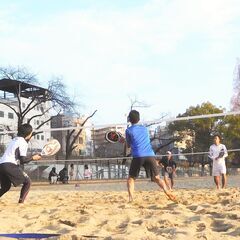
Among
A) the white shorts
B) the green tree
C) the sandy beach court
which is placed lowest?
the sandy beach court

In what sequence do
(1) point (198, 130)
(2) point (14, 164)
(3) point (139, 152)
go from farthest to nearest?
(1) point (198, 130), (3) point (139, 152), (2) point (14, 164)

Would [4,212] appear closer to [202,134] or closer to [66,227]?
[66,227]

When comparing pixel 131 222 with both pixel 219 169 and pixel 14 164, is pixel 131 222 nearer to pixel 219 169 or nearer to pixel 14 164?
pixel 14 164

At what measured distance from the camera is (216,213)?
5.92 meters

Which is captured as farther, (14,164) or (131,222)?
(14,164)

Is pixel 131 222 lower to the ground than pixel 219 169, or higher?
lower

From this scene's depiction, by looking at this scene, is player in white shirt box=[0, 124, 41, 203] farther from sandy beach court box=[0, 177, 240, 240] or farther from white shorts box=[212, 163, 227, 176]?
white shorts box=[212, 163, 227, 176]

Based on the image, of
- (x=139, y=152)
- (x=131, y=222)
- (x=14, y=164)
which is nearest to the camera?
(x=131, y=222)

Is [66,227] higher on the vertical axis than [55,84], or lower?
lower

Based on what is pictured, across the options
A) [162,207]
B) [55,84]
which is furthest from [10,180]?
[55,84]

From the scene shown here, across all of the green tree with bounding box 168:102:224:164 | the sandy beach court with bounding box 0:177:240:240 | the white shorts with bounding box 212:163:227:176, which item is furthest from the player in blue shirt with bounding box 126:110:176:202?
the green tree with bounding box 168:102:224:164

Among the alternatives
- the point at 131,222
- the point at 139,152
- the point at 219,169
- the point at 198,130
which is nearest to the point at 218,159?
the point at 219,169

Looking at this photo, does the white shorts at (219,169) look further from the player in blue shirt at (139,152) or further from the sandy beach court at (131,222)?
the sandy beach court at (131,222)

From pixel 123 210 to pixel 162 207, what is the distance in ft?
2.24
